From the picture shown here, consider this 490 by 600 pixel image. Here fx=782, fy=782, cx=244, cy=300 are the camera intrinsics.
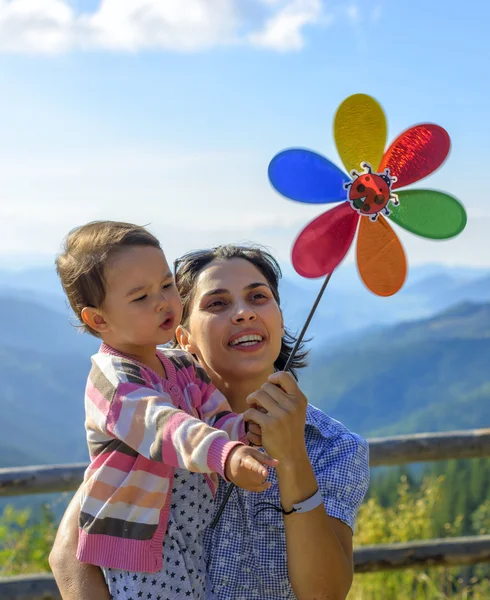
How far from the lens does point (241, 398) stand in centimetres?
187

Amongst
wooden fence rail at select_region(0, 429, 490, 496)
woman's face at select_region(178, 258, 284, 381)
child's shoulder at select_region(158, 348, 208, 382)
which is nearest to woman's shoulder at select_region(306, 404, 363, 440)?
woman's face at select_region(178, 258, 284, 381)

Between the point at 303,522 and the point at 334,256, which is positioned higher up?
the point at 334,256

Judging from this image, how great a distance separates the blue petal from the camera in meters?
1.66

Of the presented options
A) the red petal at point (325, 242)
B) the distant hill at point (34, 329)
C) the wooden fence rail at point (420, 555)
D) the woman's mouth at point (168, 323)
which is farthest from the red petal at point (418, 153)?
the distant hill at point (34, 329)

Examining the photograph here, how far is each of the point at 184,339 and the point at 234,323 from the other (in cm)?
23

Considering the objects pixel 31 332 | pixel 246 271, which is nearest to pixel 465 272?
pixel 31 332

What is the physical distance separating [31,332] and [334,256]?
60857 millimetres

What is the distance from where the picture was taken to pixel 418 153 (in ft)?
5.34

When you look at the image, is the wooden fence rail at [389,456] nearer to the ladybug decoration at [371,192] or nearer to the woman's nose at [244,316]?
the woman's nose at [244,316]

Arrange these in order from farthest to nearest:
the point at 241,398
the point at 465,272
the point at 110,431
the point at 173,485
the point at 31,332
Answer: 1. the point at 465,272
2. the point at 31,332
3. the point at 241,398
4. the point at 173,485
5. the point at 110,431

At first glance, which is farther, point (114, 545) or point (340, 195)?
point (340, 195)

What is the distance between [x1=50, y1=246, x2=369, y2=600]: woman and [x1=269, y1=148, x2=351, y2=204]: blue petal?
306 mm

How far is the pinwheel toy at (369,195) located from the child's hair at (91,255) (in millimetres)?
327

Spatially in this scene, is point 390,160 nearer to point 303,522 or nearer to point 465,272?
point 303,522
